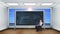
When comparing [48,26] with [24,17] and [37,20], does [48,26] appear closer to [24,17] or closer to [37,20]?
[37,20]

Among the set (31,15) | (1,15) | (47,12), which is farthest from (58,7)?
(1,15)

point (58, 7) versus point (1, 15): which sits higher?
point (58, 7)

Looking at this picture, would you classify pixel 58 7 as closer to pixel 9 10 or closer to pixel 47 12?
Answer: pixel 47 12

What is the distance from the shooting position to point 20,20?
10.6 m

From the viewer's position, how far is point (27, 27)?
10.7 metres

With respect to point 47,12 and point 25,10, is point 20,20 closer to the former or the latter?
point 25,10

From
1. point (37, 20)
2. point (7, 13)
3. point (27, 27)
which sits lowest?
point (27, 27)

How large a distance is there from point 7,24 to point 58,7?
5.24 meters

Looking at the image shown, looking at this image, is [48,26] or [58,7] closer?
[58,7]

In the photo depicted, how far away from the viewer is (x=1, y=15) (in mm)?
8797

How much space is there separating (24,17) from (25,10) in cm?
71

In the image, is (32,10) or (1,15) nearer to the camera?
(1,15)

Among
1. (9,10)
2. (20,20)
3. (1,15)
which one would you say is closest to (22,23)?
(20,20)

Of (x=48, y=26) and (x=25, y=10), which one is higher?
(x=25, y=10)
